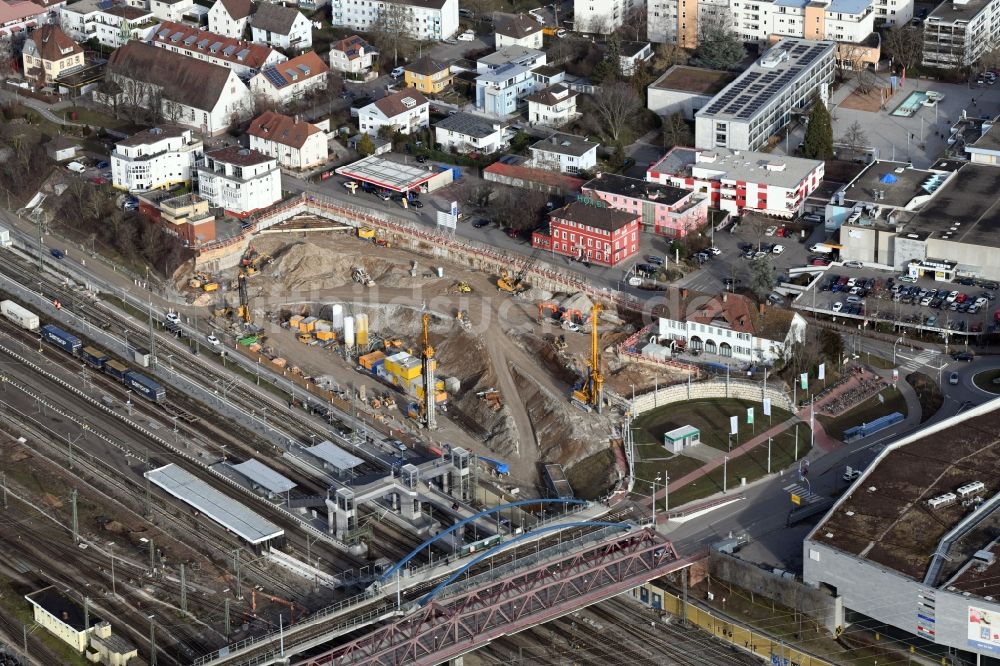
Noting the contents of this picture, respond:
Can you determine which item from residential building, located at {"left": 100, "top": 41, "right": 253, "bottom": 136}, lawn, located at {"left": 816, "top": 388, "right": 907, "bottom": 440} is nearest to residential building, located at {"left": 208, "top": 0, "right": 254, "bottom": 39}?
residential building, located at {"left": 100, "top": 41, "right": 253, "bottom": 136}

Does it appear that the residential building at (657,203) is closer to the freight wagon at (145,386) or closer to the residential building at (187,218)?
the residential building at (187,218)

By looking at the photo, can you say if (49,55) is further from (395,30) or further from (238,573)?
(238,573)

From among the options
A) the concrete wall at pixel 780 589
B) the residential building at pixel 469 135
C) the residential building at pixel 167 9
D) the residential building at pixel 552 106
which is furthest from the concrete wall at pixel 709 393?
the residential building at pixel 167 9

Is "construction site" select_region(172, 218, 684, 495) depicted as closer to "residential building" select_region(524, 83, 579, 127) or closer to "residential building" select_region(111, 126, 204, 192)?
"residential building" select_region(111, 126, 204, 192)

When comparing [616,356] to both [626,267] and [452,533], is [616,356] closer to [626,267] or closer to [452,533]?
[626,267]

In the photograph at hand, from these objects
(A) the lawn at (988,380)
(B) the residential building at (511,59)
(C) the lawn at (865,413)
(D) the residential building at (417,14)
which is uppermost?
(D) the residential building at (417,14)

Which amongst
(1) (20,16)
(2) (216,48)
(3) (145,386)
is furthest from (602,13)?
(3) (145,386)
